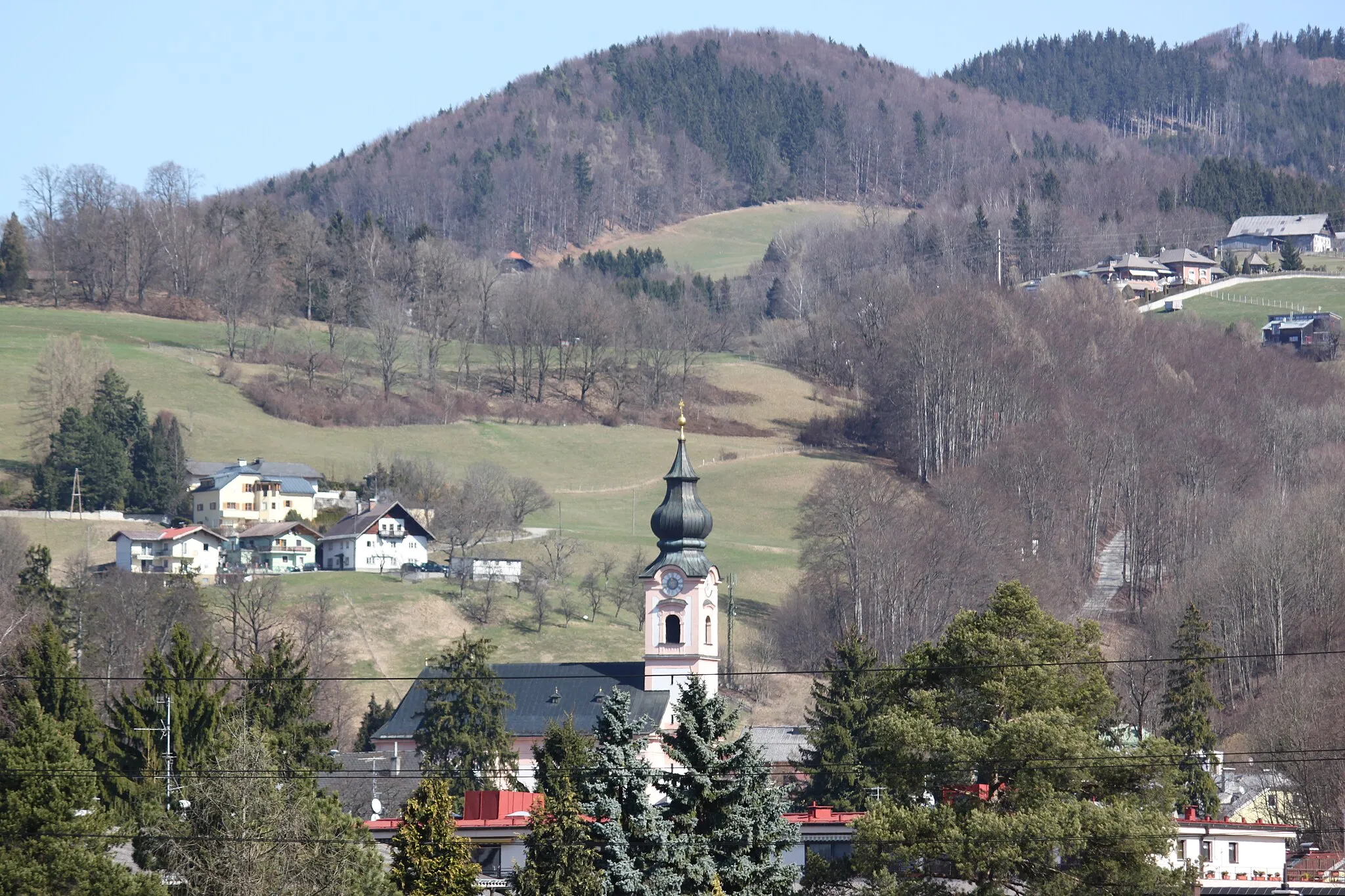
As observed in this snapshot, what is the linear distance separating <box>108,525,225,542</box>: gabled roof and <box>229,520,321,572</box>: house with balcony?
5.15 ft

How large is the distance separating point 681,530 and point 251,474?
179ft

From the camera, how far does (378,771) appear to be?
78.8 metres

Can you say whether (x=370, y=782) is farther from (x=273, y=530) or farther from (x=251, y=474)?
(x=251, y=474)

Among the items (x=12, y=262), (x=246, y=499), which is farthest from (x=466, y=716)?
(x=12, y=262)

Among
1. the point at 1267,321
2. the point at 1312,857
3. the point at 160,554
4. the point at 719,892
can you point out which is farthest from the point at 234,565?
the point at 1267,321

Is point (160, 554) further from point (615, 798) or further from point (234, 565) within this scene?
point (615, 798)

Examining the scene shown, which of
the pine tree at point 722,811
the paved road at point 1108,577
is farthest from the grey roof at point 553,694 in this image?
the paved road at point 1108,577

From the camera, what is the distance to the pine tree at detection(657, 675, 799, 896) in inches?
1788

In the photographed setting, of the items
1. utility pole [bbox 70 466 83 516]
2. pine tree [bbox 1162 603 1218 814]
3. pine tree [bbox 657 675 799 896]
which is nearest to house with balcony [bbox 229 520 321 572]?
utility pole [bbox 70 466 83 516]

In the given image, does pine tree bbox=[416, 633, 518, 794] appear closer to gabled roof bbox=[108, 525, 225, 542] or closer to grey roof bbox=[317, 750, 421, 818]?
grey roof bbox=[317, 750, 421, 818]

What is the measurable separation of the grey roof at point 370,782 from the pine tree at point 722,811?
2571 centimetres

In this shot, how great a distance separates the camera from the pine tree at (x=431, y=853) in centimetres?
4462

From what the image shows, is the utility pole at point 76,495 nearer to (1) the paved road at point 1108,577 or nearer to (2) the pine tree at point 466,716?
(2) the pine tree at point 466,716

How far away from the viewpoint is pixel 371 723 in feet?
293
